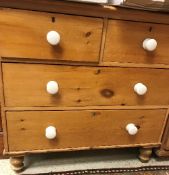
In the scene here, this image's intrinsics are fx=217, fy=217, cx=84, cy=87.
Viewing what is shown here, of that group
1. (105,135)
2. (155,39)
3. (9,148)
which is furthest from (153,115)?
(9,148)

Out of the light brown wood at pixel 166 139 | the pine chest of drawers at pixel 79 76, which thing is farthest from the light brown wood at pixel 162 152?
the pine chest of drawers at pixel 79 76

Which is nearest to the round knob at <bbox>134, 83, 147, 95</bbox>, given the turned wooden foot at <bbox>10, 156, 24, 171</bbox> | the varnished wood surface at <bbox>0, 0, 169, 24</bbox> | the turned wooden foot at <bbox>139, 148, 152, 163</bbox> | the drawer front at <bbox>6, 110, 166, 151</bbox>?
the drawer front at <bbox>6, 110, 166, 151</bbox>

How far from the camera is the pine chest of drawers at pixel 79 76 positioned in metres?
0.71

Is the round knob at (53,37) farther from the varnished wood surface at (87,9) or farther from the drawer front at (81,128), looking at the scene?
the drawer front at (81,128)

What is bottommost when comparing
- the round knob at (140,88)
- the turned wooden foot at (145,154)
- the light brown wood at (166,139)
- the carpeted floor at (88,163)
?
the carpeted floor at (88,163)

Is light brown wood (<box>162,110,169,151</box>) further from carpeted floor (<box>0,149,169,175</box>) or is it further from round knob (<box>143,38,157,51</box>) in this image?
round knob (<box>143,38,157,51</box>)

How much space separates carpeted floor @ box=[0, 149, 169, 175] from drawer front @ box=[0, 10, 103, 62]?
0.55m

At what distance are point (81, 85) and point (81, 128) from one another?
203mm

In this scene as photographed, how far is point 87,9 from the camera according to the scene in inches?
28.2

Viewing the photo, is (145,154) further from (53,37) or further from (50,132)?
(53,37)

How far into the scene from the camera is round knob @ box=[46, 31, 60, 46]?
694mm

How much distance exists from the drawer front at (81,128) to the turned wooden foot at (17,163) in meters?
0.07

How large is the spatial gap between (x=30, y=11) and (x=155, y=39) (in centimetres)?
46

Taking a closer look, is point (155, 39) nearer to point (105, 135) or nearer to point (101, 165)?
point (105, 135)
